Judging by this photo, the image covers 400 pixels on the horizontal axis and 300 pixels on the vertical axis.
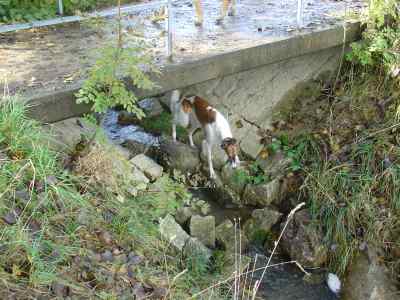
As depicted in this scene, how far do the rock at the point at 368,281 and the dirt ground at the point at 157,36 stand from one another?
8.40 feet

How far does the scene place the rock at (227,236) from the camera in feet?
18.3

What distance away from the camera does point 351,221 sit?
5.53 metres

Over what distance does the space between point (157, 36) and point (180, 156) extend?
153 centimetres

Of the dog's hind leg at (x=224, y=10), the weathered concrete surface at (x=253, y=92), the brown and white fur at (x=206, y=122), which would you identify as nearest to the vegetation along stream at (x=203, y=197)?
the weathered concrete surface at (x=253, y=92)

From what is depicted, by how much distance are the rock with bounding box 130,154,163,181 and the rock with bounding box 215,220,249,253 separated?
2.95ft

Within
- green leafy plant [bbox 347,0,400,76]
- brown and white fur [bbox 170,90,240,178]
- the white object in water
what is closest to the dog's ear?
brown and white fur [bbox 170,90,240,178]

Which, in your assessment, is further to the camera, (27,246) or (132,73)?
(132,73)

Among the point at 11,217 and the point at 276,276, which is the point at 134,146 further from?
the point at 11,217

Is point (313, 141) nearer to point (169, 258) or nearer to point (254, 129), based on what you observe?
point (254, 129)

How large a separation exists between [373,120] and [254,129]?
59.1 inches

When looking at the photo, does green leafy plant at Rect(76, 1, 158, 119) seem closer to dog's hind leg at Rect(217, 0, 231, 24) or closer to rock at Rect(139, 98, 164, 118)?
dog's hind leg at Rect(217, 0, 231, 24)

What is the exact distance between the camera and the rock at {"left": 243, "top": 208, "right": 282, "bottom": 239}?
19.5 feet

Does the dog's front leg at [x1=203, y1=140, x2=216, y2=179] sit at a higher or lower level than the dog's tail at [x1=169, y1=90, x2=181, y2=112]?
lower

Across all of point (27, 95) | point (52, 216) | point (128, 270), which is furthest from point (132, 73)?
point (128, 270)
